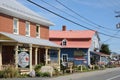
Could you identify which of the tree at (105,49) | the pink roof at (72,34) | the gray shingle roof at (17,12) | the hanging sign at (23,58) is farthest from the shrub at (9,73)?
the tree at (105,49)

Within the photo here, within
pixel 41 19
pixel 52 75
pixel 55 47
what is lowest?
pixel 52 75

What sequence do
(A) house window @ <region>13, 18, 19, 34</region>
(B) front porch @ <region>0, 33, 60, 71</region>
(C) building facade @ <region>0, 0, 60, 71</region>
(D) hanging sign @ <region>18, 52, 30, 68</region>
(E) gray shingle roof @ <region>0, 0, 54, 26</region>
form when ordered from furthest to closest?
(A) house window @ <region>13, 18, 19, 34</region> → (E) gray shingle roof @ <region>0, 0, 54, 26</region> → (C) building facade @ <region>0, 0, 60, 71</region> → (B) front porch @ <region>0, 33, 60, 71</region> → (D) hanging sign @ <region>18, 52, 30, 68</region>

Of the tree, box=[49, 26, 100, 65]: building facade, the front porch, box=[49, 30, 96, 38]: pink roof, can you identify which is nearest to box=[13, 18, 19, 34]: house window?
the front porch

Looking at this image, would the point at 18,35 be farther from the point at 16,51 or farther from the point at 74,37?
the point at 74,37

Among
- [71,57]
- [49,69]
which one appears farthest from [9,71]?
[71,57]

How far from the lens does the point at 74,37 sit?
2608 inches

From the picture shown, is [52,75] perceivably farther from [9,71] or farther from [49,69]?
[9,71]

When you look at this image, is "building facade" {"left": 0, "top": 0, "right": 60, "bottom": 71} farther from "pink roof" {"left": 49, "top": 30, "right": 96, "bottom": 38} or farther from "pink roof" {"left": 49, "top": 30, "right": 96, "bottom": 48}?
"pink roof" {"left": 49, "top": 30, "right": 96, "bottom": 38}

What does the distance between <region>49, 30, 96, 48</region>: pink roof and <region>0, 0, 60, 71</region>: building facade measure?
20399 mm

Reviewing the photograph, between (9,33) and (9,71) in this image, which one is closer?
(9,71)

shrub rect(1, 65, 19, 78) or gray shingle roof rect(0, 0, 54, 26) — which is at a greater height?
gray shingle roof rect(0, 0, 54, 26)

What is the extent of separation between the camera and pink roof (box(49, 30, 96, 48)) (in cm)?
6431

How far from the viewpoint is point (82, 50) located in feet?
208

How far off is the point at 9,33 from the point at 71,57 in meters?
28.0
